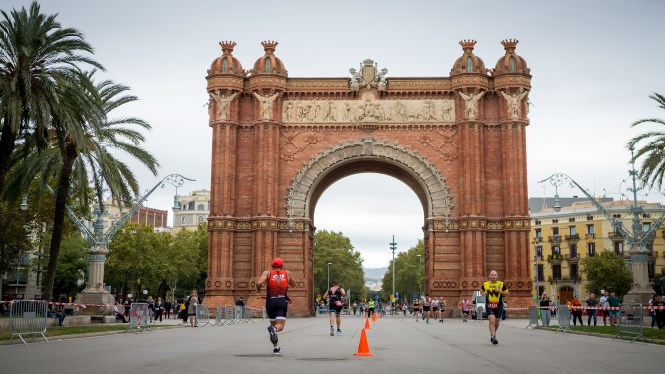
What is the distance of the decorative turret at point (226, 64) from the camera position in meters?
46.1

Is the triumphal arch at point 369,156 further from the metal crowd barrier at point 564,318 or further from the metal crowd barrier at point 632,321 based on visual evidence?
the metal crowd barrier at point 632,321

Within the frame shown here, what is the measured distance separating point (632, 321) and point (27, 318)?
16.3m

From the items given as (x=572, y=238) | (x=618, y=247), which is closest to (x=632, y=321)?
(x=618, y=247)

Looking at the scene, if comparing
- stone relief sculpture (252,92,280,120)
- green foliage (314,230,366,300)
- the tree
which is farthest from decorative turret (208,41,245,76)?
green foliage (314,230,366,300)

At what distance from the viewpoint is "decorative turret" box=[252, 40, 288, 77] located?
46.2m

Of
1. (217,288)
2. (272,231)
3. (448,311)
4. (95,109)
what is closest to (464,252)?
(448,311)

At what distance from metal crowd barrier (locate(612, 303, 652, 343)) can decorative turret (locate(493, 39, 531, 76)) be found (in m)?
25.6

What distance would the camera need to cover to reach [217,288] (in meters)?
44.2

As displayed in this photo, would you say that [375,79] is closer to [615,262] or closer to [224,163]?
[224,163]

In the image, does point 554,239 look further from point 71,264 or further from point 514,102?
point 71,264

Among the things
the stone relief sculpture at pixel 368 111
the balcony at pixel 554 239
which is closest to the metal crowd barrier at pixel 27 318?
the stone relief sculpture at pixel 368 111

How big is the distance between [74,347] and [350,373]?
Result: 8370 millimetres

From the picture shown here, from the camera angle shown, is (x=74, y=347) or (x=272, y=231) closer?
(x=74, y=347)

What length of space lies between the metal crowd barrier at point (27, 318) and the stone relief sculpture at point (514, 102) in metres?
31.9
